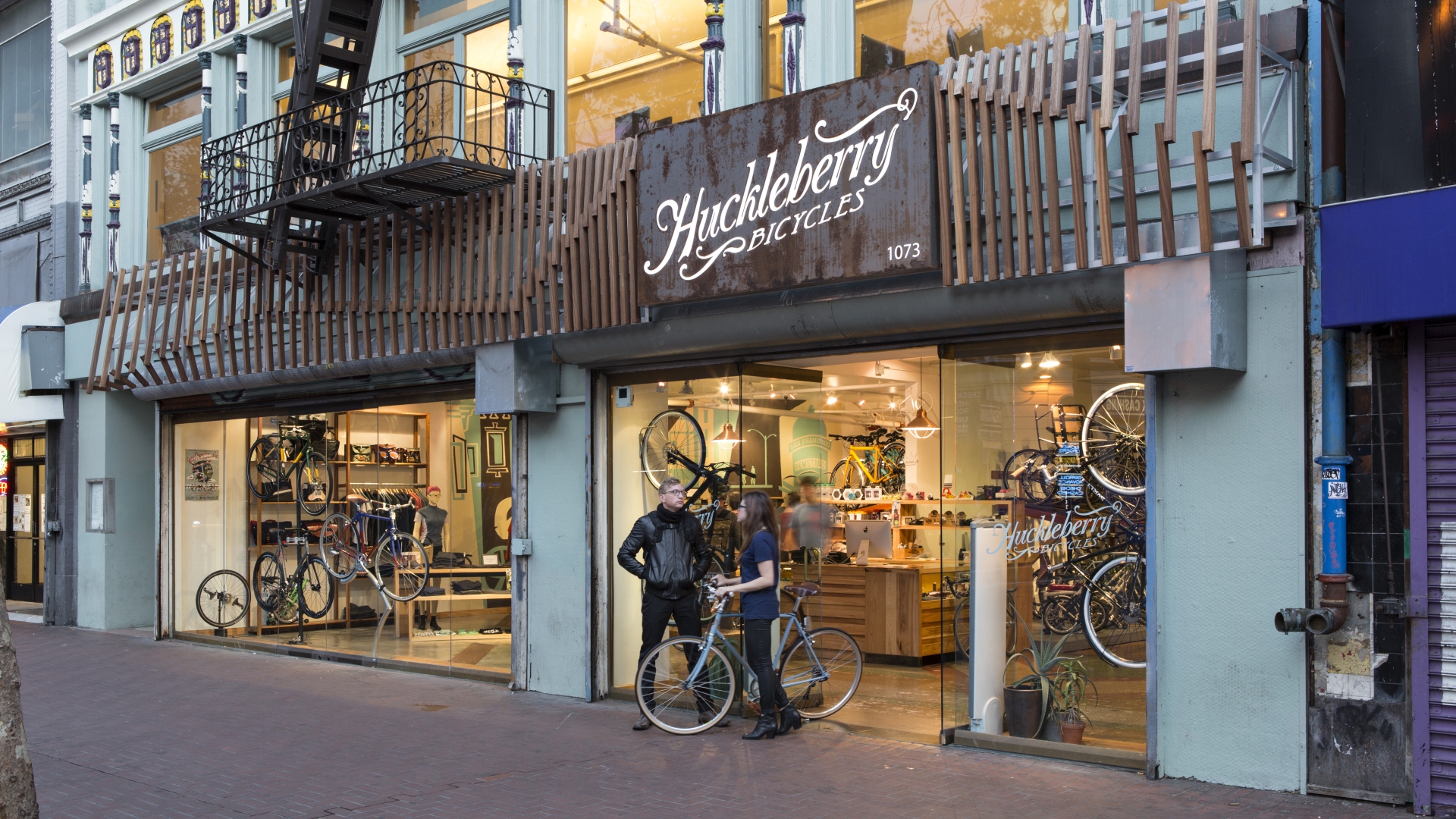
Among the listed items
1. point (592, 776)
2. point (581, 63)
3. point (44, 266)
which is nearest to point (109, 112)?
point (44, 266)

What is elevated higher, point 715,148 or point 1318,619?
point 715,148

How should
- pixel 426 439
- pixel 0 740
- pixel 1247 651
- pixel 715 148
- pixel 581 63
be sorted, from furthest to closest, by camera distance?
1. pixel 426 439
2. pixel 581 63
3. pixel 715 148
4. pixel 1247 651
5. pixel 0 740

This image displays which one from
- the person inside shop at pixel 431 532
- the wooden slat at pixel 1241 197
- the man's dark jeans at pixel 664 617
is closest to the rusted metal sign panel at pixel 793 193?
the wooden slat at pixel 1241 197

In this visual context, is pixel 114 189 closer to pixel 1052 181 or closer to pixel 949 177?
pixel 949 177

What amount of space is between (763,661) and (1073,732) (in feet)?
7.31

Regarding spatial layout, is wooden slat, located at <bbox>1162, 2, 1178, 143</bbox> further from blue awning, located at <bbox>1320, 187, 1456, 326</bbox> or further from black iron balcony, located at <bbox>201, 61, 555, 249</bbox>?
black iron balcony, located at <bbox>201, 61, 555, 249</bbox>

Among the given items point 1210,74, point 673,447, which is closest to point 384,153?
point 673,447

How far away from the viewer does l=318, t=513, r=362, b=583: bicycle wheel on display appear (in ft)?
48.2

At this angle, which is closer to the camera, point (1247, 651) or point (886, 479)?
point (1247, 651)

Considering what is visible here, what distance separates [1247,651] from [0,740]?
654 cm

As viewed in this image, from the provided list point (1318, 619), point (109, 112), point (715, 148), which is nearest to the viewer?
point (1318, 619)

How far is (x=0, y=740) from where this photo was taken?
5.64 metres

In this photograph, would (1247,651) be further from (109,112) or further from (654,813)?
(109,112)

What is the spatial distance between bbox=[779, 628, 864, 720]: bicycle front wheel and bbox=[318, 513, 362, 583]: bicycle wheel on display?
631 cm
